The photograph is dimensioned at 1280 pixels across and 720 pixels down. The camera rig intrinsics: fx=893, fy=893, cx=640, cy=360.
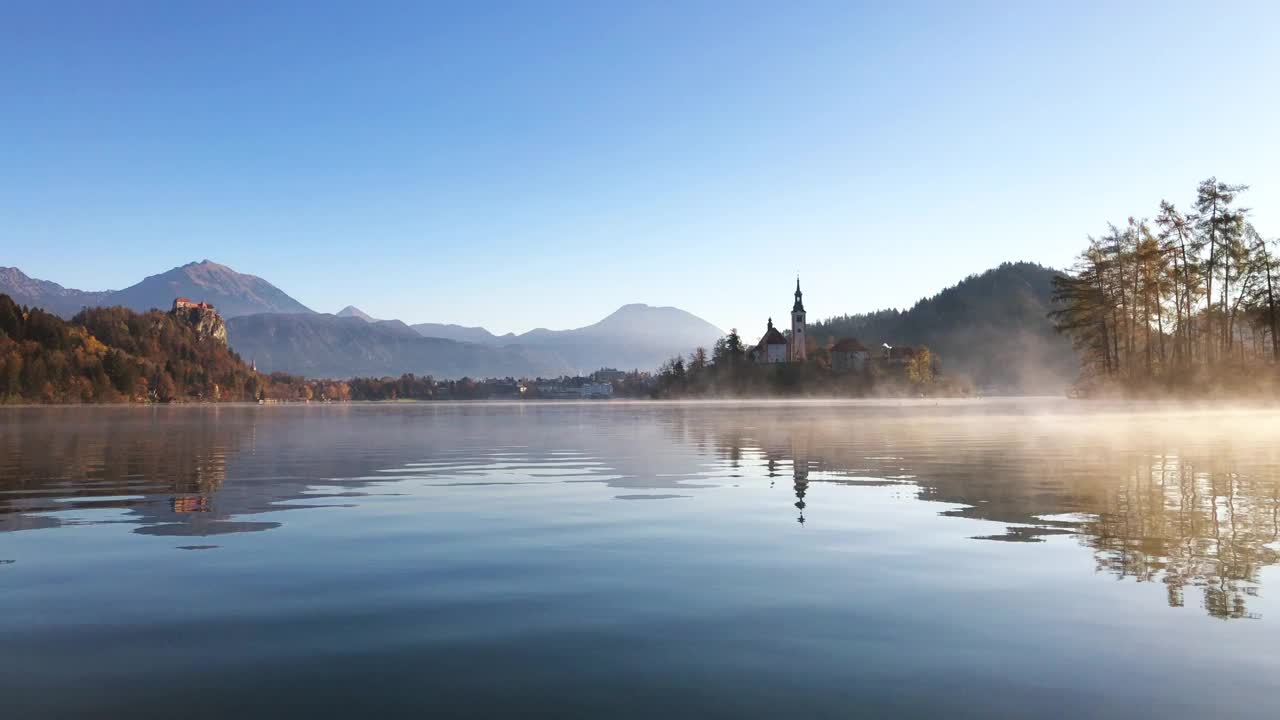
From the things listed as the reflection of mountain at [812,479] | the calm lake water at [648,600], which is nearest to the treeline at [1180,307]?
the reflection of mountain at [812,479]

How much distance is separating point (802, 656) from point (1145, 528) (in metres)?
9.75

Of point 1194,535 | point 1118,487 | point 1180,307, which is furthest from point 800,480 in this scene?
point 1180,307

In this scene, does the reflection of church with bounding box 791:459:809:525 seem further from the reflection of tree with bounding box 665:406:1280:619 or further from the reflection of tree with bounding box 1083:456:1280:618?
the reflection of tree with bounding box 1083:456:1280:618

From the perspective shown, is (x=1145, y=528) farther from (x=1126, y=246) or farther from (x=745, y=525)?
(x=1126, y=246)

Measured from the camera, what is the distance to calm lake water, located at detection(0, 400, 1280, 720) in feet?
22.7

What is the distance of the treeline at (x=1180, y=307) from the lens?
8888 cm

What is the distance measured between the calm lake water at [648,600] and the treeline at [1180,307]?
261ft

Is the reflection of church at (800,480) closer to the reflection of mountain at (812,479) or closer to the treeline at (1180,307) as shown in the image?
the reflection of mountain at (812,479)

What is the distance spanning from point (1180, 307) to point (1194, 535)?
320ft

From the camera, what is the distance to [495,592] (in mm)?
10750

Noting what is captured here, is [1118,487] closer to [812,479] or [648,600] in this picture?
[812,479]

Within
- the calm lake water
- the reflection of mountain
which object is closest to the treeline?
the reflection of mountain

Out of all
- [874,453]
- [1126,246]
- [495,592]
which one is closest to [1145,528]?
[495,592]

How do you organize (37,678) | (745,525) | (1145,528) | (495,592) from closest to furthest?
(37,678)
(495,592)
(1145,528)
(745,525)
